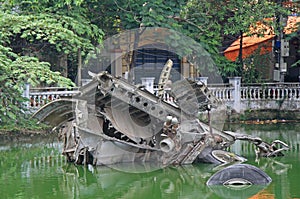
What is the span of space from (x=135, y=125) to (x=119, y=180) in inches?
70.1

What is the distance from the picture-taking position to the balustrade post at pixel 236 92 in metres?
20.1

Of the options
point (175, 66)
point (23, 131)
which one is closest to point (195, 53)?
point (175, 66)

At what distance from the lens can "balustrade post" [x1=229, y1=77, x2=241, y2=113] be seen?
20.1 m

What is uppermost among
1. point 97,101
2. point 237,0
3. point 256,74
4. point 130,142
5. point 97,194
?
point 237,0

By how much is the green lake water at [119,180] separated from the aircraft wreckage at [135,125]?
31cm

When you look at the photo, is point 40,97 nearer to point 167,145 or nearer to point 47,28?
point 47,28

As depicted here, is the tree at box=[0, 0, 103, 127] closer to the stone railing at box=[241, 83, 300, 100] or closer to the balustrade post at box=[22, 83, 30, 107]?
the balustrade post at box=[22, 83, 30, 107]

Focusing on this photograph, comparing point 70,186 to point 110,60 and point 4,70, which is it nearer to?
point 4,70

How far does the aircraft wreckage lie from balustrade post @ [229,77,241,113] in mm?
7821

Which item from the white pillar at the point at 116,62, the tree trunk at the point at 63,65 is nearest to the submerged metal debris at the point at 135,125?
the tree trunk at the point at 63,65

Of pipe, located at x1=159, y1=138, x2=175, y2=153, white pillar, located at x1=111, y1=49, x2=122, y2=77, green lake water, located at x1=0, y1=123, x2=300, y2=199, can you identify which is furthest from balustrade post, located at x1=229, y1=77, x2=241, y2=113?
pipe, located at x1=159, y1=138, x2=175, y2=153

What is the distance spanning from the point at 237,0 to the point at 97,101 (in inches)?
341

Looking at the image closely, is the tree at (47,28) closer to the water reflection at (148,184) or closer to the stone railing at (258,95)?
the stone railing at (258,95)

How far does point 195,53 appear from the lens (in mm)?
19453
